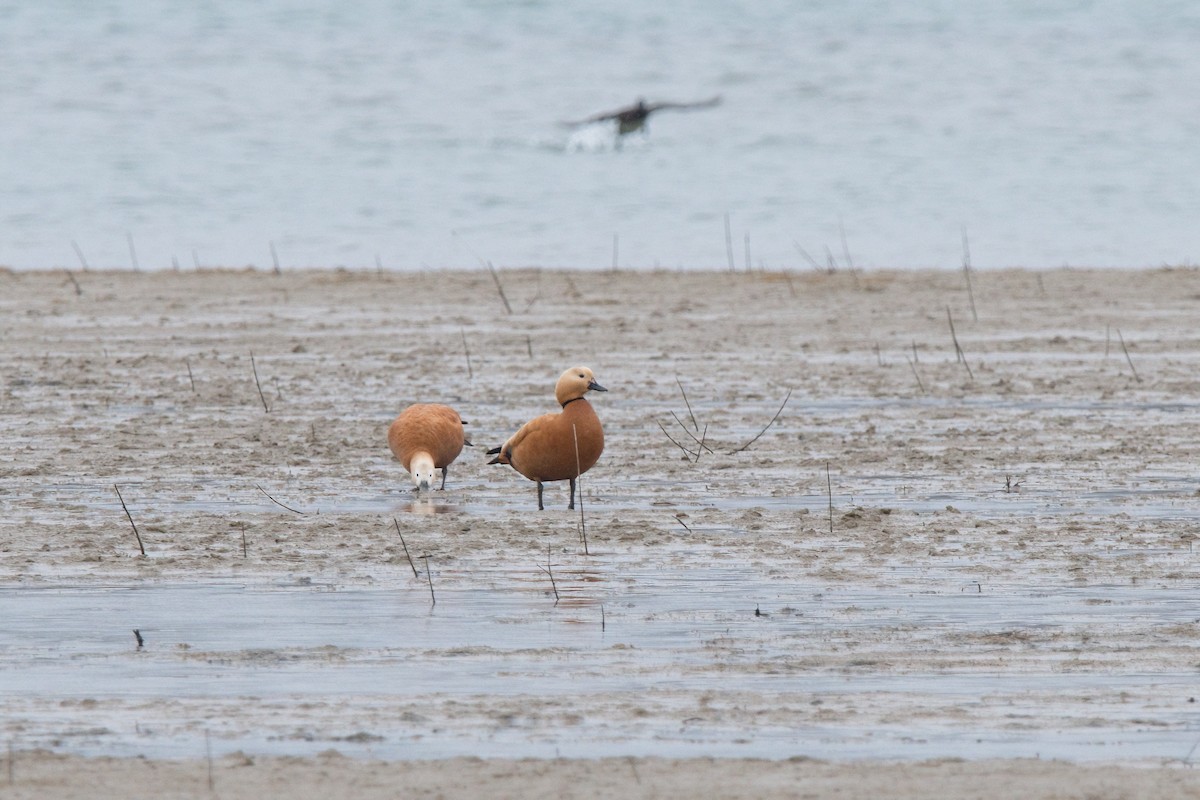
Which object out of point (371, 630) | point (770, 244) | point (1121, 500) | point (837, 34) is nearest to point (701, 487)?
point (1121, 500)

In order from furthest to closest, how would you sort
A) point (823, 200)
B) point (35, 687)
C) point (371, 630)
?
point (823, 200) → point (371, 630) → point (35, 687)

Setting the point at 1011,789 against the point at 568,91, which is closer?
the point at 1011,789

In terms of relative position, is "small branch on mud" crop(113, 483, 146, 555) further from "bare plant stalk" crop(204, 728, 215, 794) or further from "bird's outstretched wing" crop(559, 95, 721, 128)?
"bird's outstretched wing" crop(559, 95, 721, 128)

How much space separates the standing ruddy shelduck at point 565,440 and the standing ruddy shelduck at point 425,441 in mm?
448

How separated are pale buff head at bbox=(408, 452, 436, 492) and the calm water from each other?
1163 cm

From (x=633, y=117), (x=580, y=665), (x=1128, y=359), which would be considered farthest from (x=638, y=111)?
(x=580, y=665)

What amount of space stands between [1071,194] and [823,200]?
3499mm

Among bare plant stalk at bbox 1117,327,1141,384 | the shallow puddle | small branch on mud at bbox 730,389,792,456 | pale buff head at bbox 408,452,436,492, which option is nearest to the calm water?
bare plant stalk at bbox 1117,327,1141,384

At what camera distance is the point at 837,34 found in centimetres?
4234

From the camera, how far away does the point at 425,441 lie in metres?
8.17

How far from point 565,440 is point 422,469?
77 cm

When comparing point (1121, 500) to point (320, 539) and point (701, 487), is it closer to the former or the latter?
point (701, 487)

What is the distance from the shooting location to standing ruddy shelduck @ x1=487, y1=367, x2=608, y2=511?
25.1 feet

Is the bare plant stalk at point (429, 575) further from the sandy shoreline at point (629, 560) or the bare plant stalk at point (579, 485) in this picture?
the bare plant stalk at point (579, 485)
